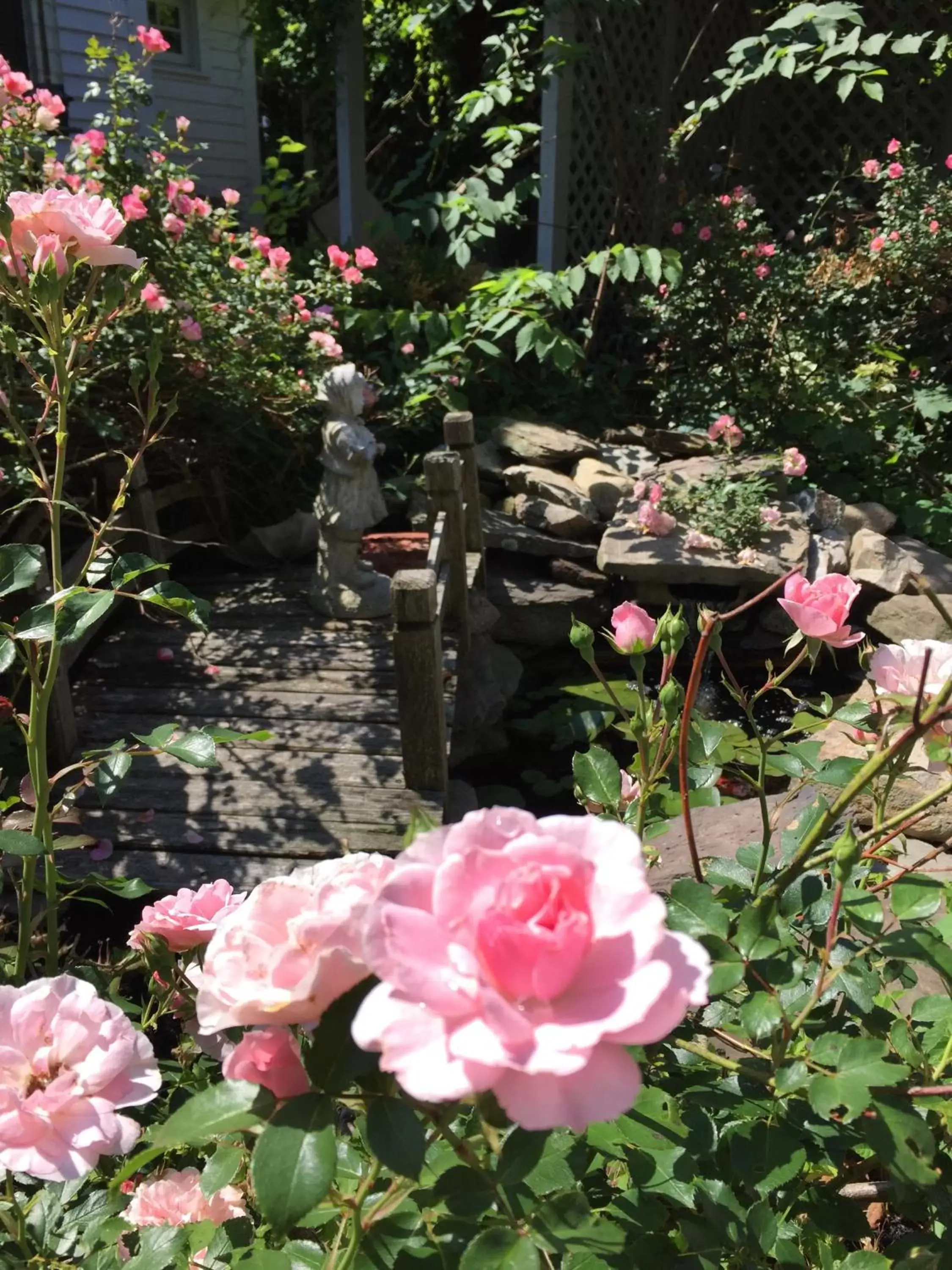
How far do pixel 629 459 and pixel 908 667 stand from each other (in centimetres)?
509

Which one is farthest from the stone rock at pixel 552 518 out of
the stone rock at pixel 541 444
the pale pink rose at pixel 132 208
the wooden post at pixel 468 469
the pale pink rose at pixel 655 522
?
the pale pink rose at pixel 132 208

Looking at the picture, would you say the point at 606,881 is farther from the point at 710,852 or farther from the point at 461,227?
the point at 461,227

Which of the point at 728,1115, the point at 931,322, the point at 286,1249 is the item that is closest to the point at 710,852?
the point at 728,1115

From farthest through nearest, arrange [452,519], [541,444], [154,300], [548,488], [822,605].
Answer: [541,444] < [548,488] < [452,519] < [154,300] < [822,605]

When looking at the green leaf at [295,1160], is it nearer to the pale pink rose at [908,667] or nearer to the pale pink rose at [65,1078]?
the pale pink rose at [65,1078]

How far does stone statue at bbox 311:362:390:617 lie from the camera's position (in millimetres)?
3756

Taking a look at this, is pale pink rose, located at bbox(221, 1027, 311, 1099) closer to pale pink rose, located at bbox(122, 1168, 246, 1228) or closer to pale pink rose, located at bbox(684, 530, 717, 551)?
pale pink rose, located at bbox(122, 1168, 246, 1228)

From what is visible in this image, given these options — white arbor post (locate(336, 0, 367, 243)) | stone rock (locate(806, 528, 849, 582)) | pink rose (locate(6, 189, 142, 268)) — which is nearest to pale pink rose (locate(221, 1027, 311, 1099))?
pink rose (locate(6, 189, 142, 268))

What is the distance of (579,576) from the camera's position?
15.9 ft

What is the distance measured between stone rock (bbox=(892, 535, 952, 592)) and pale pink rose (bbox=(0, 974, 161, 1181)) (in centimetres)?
463

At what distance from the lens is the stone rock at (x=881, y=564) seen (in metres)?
4.72

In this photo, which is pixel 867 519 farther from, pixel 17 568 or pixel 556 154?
pixel 17 568

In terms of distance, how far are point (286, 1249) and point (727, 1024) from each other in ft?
1.48

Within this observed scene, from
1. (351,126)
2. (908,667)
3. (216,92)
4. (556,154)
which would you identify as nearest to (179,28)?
(216,92)
